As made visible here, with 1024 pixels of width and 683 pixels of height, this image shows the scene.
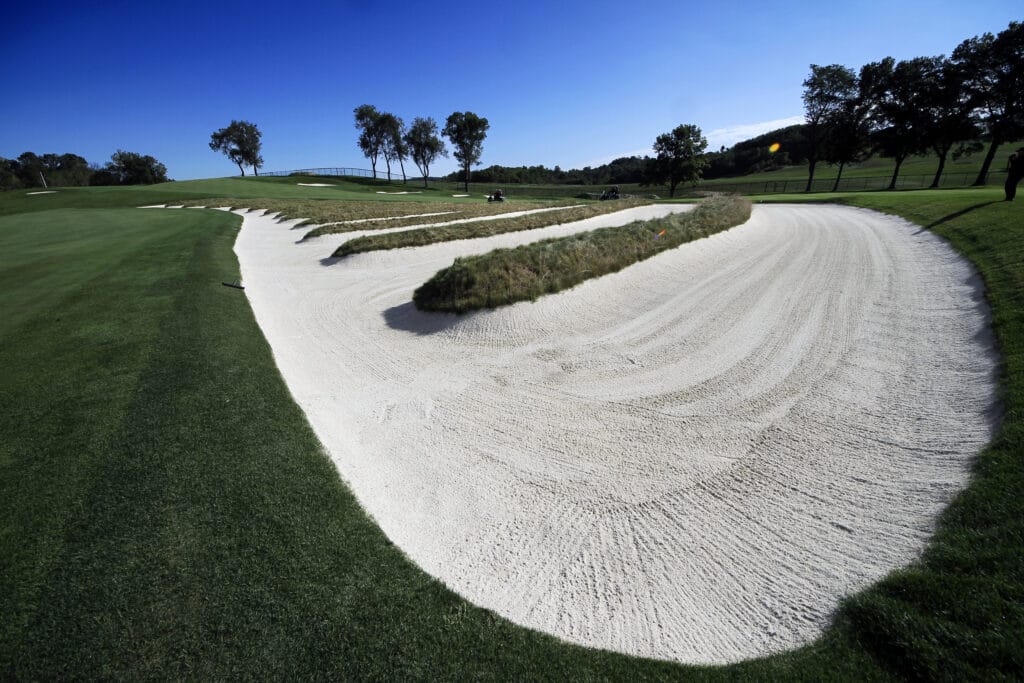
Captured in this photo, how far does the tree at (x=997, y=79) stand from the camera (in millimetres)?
36625

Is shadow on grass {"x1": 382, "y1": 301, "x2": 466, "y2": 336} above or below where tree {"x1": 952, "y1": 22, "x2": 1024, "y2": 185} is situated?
below

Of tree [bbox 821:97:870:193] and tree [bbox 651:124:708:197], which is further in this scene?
tree [bbox 651:124:708:197]

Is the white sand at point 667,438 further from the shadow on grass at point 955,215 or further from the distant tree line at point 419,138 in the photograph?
the distant tree line at point 419,138

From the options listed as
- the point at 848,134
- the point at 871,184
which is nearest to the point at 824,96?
the point at 848,134

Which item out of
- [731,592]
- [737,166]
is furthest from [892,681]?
[737,166]

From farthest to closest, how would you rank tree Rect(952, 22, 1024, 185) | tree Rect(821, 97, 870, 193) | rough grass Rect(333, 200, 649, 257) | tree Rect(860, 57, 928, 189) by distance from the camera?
1. tree Rect(821, 97, 870, 193)
2. tree Rect(860, 57, 928, 189)
3. tree Rect(952, 22, 1024, 185)
4. rough grass Rect(333, 200, 649, 257)

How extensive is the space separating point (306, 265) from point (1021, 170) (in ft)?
82.6

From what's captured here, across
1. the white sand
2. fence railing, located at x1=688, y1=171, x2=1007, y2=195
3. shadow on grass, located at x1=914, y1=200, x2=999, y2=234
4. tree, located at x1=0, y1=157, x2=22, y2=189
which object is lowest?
the white sand

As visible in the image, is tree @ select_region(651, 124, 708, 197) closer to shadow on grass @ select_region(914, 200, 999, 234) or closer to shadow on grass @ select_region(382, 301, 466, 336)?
shadow on grass @ select_region(914, 200, 999, 234)

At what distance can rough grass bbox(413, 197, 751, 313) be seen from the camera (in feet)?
30.6

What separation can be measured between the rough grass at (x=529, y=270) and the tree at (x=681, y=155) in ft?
182

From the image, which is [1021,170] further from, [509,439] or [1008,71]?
[1008,71]

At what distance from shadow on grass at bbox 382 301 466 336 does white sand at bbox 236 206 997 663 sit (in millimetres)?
62

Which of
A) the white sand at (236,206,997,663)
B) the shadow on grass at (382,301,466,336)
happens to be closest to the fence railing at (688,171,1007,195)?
the white sand at (236,206,997,663)
